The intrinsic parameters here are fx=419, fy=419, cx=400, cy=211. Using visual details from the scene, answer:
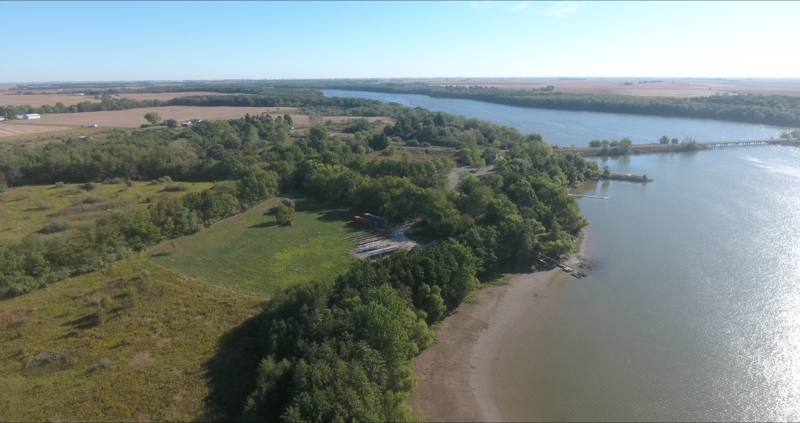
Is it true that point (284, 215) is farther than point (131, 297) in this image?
Yes

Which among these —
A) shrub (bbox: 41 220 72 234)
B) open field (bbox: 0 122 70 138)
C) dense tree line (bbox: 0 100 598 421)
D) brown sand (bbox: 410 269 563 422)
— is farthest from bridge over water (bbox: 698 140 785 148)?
open field (bbox: 0 122 70 138)

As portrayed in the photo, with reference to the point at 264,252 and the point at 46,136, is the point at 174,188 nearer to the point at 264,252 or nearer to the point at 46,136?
the point at 264,252

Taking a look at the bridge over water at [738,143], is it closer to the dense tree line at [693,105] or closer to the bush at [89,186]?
the dense tree line at [693,105]

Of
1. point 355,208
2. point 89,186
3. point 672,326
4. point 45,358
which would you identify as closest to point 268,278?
point 45,358

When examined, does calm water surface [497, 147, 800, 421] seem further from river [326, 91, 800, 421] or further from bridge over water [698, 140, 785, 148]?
bridge over water [698, 140, 785, 148]

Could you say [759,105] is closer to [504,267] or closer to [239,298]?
[504,267]
